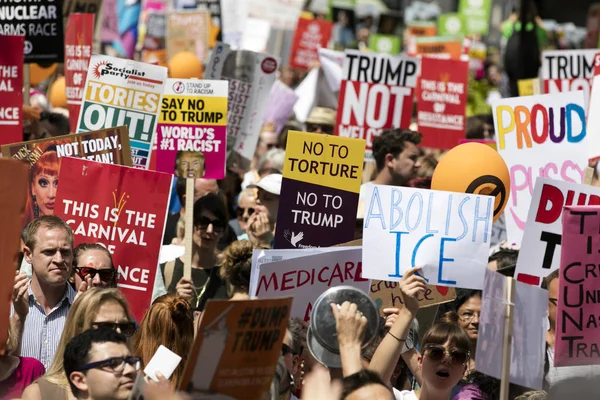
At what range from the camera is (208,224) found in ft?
26.5

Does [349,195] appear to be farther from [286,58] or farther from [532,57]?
[286,58]

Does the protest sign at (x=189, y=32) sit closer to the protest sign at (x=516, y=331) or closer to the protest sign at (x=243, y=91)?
the protest sign at (x=243, y=91)

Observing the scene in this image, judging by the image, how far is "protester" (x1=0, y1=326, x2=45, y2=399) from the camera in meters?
5.48

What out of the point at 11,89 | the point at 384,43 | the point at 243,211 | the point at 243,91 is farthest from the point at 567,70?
the point at 384,43

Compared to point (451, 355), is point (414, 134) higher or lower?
higher

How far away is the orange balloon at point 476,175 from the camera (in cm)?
779

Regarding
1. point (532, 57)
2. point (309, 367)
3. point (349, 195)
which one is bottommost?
point (309, 367)

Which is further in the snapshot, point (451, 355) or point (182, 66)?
point (182, 66)

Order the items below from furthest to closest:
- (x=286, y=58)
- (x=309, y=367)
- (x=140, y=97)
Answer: (x=286, y=58), (x=140, y=97), (x=309, y=367)

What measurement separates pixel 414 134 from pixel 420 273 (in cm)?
343

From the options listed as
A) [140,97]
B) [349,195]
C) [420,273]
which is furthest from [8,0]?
[420,273]

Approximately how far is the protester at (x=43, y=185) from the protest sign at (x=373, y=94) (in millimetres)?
3897

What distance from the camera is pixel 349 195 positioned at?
760 cm

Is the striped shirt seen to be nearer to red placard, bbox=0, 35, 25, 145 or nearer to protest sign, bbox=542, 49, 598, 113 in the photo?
red placard, bbox=0, 35, 25, 145
